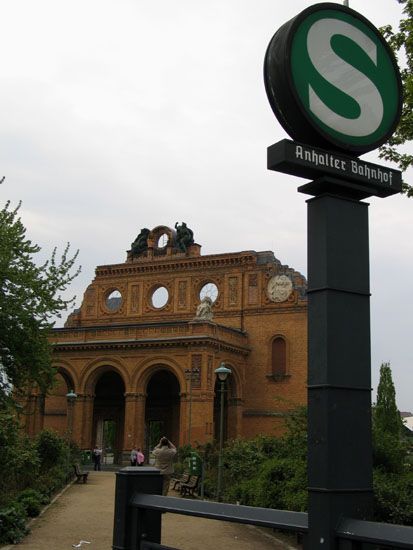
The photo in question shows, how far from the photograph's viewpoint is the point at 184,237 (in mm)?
44469

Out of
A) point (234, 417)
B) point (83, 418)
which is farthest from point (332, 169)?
point (83, 418)

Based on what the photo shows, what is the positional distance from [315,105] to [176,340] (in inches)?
1346

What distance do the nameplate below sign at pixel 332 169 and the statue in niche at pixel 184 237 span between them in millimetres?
40774

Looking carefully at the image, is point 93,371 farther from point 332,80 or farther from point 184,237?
point 332,80

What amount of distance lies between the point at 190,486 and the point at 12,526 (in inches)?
382

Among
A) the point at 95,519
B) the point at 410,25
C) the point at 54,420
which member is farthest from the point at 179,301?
the point at 410,25

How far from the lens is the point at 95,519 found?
17281mm

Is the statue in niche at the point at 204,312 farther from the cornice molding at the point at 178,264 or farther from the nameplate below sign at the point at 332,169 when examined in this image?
the nameplate below sign at the point at 332,169

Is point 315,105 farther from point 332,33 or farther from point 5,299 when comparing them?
point 5,299

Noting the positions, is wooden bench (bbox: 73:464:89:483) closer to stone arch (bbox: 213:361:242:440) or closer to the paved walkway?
the paved walkway

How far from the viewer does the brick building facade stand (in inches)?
1468

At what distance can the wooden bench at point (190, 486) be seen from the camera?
2291 centimetres

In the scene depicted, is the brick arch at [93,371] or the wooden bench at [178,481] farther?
the brick arch at [93,371]

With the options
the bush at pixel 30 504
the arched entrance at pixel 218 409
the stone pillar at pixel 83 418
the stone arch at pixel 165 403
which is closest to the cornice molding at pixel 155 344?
the arched entrance at pixel 218 409
